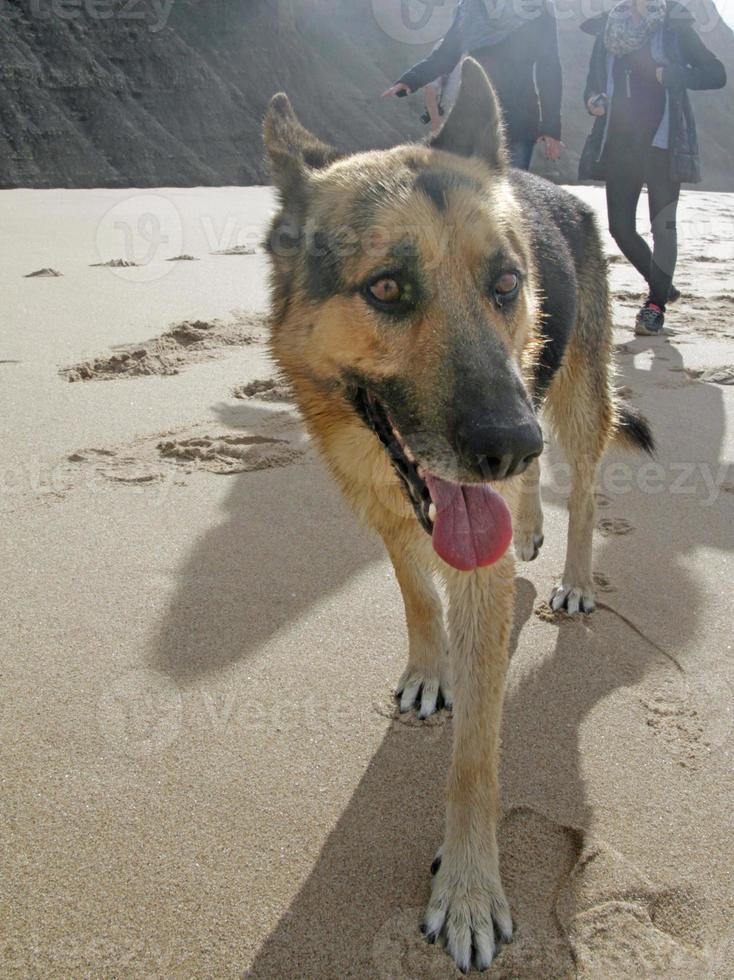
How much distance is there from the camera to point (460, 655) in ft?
7.13

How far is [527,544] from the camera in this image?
11.7 ft

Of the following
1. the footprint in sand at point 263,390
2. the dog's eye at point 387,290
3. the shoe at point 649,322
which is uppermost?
the dog's eye at point 387,290

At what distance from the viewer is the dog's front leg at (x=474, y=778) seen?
1822mm

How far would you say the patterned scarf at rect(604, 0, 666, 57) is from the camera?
6.29m

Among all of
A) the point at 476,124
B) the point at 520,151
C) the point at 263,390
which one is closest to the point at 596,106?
the point at 520,151

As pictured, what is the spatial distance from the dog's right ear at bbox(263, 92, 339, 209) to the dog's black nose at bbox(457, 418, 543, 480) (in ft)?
3.96

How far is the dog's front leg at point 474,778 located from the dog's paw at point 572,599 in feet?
3.12

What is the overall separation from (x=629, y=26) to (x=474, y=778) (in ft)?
21.0

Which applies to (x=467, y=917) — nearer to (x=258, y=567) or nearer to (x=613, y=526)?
(x=258, y=567)

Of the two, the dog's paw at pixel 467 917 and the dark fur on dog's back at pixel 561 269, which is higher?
the dark fur on dog's back at pixel 561 269

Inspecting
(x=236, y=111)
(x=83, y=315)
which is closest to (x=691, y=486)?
(x=83, y=315)

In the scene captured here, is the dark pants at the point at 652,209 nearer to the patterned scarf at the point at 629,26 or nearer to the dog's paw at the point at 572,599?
the patterned scarf at the point at 629,26

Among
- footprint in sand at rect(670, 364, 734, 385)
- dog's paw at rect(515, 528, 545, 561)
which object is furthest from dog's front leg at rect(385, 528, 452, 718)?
footprint in sand at rect(670, 364, 734, 385)

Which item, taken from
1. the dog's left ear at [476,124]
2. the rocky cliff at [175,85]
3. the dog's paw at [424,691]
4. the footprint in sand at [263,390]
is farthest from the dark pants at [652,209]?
the rocky cliff at [175,85]
